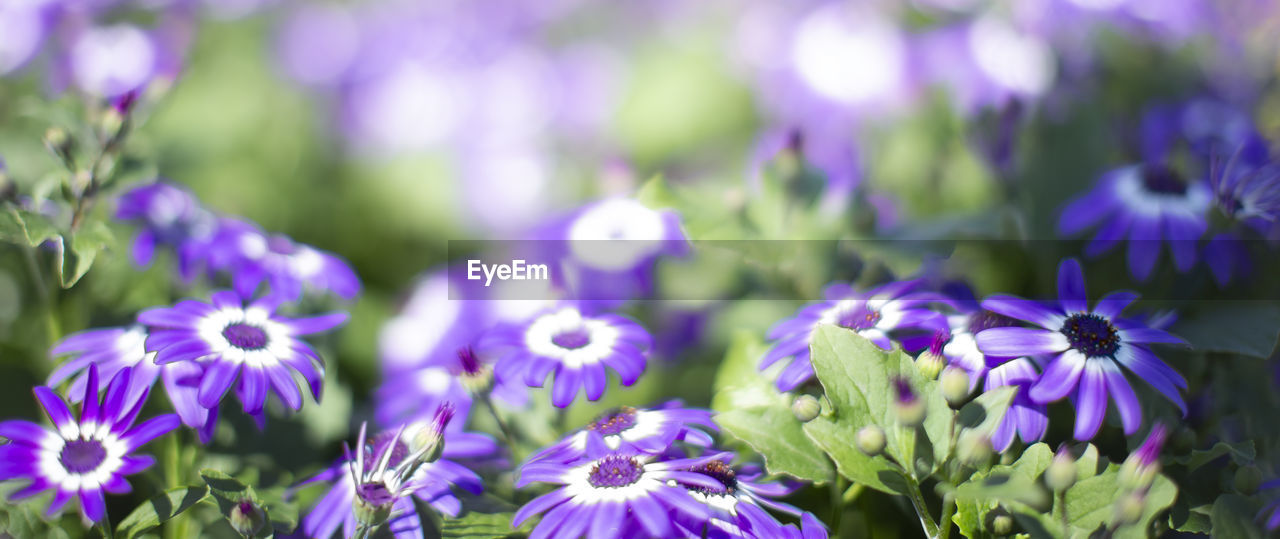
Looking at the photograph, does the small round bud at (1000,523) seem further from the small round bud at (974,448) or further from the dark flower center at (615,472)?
the dark flower center at (615,472)

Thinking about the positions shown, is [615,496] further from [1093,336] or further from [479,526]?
[1093,336]

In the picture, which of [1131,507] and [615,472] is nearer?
[1131,507]

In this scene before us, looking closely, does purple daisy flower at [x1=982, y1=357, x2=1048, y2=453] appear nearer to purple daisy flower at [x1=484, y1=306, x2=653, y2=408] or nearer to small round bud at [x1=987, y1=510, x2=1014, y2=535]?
small round bud at [x1=987, y1=510, x2=1014, y2=535]

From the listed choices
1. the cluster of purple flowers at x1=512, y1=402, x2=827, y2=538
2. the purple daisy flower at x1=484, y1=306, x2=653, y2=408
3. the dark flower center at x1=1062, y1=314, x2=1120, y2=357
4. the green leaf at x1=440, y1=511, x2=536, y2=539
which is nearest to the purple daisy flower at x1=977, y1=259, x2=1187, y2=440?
the dark flower center at x1=1062, y1=314, x2=1120, y2=357

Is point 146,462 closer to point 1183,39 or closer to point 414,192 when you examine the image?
point 414,192

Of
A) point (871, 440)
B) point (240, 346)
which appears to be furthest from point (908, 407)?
point (240, 346)

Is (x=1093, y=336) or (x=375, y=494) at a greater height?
(x=1093, y=336)
